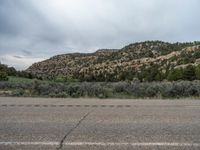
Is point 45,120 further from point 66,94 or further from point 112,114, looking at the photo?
point 66,94

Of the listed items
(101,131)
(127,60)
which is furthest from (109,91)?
(127,60)

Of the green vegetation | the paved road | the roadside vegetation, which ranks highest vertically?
the green vegetation

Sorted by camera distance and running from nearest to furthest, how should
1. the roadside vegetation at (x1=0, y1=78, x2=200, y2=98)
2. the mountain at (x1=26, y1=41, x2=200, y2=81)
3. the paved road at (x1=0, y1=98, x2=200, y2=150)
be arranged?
the paved road at (x1=0, y1=98, x2=200, y2=150), the roadside vegetation at (x1=0, y1=78, x2=200, y2=98), the mountain at (x1=26, y1=41, x2=200, y2=81)

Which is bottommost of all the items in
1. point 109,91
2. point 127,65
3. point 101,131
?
point 101,131

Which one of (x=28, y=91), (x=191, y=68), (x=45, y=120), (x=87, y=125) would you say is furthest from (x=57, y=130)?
(x=191, y=68)

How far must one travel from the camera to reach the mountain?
8719cm

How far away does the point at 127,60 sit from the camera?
10019cm

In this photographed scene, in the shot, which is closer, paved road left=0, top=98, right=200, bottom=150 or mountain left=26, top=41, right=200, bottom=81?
paved road left=0, top=98, right=200, bottom=150

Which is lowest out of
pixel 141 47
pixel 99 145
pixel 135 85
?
pixel 99 145

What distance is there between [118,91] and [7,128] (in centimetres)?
1322

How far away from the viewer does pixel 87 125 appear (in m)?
8.12

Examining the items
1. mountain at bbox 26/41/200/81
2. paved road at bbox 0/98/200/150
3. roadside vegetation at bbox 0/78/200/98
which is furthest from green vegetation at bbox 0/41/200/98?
paved road at bbox 0/98/200/150

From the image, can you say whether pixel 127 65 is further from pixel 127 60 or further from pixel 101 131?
pixel 101 131

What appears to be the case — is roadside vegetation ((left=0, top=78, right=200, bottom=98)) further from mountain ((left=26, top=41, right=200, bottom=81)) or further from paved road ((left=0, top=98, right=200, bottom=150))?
mountain ((left=26, top=41, right=200, bottom=81))
